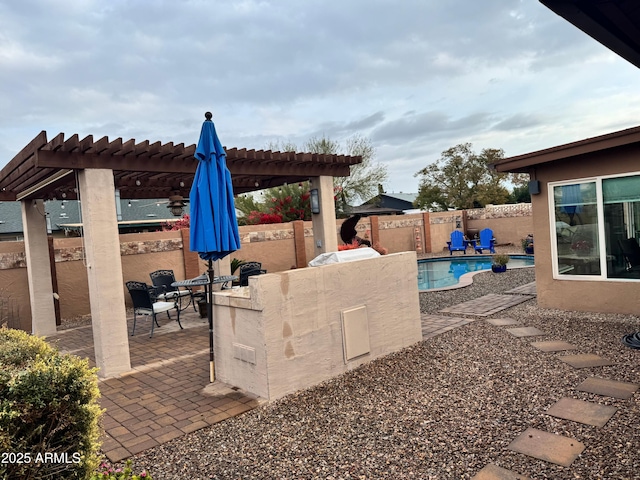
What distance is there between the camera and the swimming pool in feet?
46.6

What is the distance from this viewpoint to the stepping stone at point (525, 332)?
5988 mm

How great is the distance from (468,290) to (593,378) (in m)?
5.93

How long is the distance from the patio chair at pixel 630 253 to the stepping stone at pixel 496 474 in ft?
17.5


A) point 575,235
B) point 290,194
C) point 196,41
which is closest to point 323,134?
point 290,194

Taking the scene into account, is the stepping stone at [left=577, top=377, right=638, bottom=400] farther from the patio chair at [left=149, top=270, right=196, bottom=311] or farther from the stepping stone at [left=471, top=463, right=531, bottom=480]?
the patio chair at [left=149, top=270, right=196, bottom=311]

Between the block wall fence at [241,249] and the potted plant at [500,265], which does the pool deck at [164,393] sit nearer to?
the block wall fence at [241,249]

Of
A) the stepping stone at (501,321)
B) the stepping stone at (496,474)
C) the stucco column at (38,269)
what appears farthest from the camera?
the stucco column at (38,269)

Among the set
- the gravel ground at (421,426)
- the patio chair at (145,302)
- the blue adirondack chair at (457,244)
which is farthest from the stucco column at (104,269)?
the blue adirondack chair at (457,244)

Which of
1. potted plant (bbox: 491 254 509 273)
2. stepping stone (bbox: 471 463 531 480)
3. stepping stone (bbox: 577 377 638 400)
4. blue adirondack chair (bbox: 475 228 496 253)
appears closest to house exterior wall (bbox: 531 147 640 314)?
stepping stone (bbox: 577 377 638 400)

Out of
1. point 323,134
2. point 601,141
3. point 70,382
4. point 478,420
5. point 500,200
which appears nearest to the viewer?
point 70,382

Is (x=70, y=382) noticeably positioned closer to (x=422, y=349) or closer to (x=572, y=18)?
(x=572, y=18)

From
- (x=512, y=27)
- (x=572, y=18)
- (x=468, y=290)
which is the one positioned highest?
(x=512, y=27)

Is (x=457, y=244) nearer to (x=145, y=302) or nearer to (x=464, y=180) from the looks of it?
(x=464, y=180)

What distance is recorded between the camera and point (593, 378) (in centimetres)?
429
